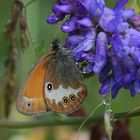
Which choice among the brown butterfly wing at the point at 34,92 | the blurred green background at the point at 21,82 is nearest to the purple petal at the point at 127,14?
the brown butterfly wing at the point at 34,92

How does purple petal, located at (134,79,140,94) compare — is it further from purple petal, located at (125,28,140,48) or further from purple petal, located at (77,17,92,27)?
purple petal, located at (77,17,92,27)

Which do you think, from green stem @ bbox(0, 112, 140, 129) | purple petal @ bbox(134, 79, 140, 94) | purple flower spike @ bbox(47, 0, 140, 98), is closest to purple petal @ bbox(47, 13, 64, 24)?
purple flower spike @ bbox(47, 0, 140, 98)

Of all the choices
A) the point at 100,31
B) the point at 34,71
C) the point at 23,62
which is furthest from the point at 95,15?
the point at 23,62

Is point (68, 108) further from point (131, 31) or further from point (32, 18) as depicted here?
point (32, 18)

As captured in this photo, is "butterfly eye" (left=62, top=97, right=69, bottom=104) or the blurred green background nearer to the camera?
"butterfly eye" (left=62, top=97, right=69, bottom=104)

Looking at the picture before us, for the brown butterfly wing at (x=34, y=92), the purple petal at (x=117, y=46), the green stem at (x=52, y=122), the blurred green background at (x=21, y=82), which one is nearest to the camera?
the purple petal at (x=117, y=46)

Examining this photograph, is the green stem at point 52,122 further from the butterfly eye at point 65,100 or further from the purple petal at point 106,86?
the purple petal at point 106,86
